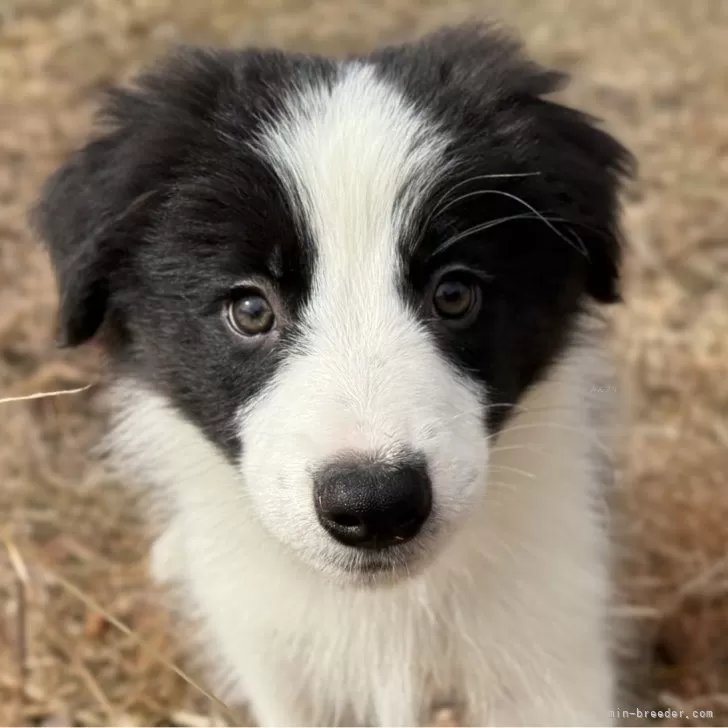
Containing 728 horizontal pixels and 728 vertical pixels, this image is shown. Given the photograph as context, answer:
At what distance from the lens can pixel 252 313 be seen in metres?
1.76

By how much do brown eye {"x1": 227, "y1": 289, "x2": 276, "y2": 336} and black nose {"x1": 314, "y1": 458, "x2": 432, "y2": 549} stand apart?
35 cm

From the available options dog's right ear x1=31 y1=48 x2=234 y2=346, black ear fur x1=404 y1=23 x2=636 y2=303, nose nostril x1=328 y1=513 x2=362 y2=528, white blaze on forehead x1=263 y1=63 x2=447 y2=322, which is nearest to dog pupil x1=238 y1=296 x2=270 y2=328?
white blaze on forehead x1=263 y1=63 x2=447 y2=322

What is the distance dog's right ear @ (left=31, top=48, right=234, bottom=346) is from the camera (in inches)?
72.7

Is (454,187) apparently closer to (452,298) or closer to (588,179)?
(452,298)

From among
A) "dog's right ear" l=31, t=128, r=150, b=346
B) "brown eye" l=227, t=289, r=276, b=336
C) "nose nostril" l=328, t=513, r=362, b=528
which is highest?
"dog's right ear" l=31, t=128, r=150, b=346

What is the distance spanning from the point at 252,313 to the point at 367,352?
246mm

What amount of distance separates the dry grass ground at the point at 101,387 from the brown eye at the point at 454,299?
98 cm

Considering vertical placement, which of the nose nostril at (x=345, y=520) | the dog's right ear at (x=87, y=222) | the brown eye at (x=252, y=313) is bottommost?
the nose nostril at (x=345, y=520)

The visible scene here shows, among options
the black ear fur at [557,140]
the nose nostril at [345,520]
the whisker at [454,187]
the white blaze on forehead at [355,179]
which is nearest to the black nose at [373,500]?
the nose nostril at [345,520]

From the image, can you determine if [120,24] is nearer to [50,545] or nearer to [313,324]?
[50,545]

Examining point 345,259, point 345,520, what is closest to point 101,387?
point 345,259

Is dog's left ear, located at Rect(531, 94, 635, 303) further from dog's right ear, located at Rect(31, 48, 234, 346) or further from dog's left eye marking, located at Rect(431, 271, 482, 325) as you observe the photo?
dog's right ear, located at Rect(31, 48, 234, 346)

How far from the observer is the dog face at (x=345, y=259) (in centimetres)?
158

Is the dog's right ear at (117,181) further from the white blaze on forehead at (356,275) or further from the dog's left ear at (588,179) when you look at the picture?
the dog's left ear at (588,179)
